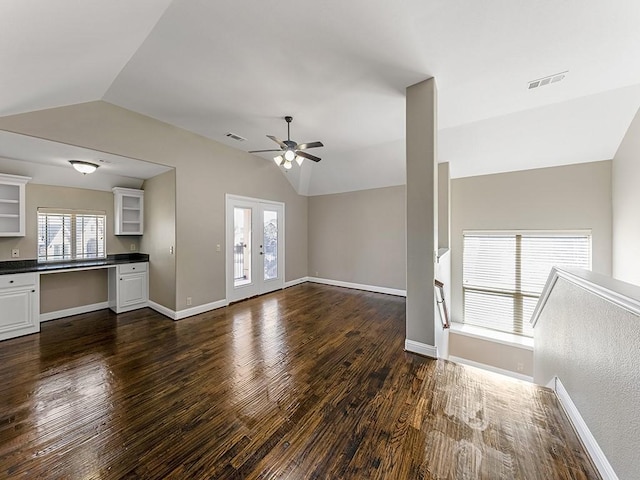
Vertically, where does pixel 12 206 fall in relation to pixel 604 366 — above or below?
above

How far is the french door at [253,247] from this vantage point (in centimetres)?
484

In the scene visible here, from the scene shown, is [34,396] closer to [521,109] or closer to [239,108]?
[239,108]

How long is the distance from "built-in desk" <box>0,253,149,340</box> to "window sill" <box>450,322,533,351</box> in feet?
21.1

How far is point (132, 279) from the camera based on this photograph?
4.42 metres

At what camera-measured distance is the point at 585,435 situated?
5.23 feet

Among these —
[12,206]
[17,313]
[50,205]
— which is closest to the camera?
[17,313]

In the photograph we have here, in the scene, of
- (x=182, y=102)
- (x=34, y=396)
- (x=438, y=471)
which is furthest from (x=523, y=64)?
(x=34, y=396)

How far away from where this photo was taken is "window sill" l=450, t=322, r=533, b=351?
4.67 meters

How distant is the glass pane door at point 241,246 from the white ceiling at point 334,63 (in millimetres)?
1698

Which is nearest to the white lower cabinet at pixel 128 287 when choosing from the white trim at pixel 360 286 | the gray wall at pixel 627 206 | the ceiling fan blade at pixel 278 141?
the ceiling fan blade at pixel 278 141

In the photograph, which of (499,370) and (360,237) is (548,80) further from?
(499,370)

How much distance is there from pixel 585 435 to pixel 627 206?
13.1 ft

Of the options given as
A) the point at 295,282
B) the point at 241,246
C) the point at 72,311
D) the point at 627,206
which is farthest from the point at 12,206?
the point at 627,206

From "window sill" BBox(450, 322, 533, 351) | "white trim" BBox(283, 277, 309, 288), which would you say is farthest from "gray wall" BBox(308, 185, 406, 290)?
"window sill" BBox(450, 322, 533, 351)
